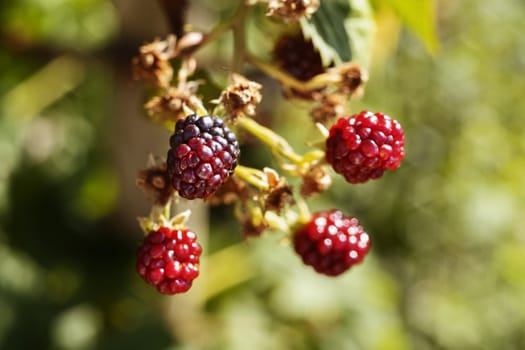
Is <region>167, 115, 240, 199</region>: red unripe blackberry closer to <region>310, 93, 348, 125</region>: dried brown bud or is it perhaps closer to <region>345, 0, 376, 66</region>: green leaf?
<region>310, 93, 348, 125</region>: dried brown bud

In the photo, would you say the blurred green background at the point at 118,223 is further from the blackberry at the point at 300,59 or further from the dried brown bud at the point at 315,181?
the dried brown bud at the point at 315,181

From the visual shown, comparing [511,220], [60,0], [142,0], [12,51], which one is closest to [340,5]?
[142,0]

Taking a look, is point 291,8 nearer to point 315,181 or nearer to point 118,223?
point 315,181

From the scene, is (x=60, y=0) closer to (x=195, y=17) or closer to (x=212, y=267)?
(x=195, y=17)

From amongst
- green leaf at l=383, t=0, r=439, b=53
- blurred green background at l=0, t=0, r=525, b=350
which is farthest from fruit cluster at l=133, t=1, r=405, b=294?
blurred green background at l=0, t=0, r=525, b=350

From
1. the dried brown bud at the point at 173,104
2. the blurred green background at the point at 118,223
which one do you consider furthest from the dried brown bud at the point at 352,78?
the blurred green background at the point at 118,223
